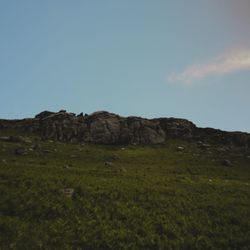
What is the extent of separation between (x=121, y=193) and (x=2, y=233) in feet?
43.1

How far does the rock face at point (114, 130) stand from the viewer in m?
87.7

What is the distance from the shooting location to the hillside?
29062 millimetres

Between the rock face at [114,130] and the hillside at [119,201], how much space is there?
14273 mm

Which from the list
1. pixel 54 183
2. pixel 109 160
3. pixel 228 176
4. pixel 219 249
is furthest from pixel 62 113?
pixel 219 249

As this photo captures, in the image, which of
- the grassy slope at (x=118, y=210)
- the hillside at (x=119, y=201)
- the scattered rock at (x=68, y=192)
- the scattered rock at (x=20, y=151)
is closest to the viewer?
the grassy slope at (x=118, y=210)

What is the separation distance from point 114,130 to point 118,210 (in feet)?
183

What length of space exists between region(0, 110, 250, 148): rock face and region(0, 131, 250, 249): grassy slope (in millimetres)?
32223

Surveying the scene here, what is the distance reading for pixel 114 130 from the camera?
8919 cm

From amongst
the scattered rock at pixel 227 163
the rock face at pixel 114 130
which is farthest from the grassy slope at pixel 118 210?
the rock face at pixel 114 130

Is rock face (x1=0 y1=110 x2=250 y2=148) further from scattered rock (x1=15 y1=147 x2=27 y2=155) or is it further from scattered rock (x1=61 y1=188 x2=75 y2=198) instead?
scattered rock (x1=61 y1=188 x2=75 y2=198)

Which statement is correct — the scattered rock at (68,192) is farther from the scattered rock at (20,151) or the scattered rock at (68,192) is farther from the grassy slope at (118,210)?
the scattered rock at (20,151)

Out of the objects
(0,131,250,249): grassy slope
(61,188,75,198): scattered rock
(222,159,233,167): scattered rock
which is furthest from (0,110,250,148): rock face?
(61,188,75,198): scattered rock

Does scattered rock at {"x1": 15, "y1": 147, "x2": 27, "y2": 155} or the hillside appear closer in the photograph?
the hillside

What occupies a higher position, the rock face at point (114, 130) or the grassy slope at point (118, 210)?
the rock face at point (114, 130)
